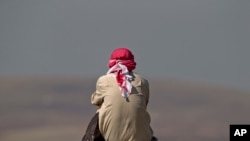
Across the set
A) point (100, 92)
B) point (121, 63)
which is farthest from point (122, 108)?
point (121, 63)

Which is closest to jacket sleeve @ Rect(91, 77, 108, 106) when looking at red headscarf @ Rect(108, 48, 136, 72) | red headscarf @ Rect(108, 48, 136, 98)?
red headscarf @ Rect(108, 48, 136, 98)

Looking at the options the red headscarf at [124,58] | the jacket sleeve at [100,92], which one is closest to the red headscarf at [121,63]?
the red headscarf at [124,58]

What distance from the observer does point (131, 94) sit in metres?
7.16

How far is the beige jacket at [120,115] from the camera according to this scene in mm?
7109

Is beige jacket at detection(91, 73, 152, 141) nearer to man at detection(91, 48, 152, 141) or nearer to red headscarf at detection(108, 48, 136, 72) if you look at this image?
man at detection(91, 48, 152, 141)

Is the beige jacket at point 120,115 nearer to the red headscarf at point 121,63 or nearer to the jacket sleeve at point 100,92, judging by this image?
the jacket sleeve at point 100,92

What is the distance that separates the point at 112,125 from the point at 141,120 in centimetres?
31

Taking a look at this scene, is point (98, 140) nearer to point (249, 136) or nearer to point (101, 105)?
point (101, 105)

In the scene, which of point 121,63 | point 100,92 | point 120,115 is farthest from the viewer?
point 121,63

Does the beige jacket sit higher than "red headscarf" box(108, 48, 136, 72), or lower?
lower

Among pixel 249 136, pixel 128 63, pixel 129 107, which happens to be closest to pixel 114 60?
pixel 128 63

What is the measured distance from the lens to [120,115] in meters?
7.12

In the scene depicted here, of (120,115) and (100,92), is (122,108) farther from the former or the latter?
(100,92)

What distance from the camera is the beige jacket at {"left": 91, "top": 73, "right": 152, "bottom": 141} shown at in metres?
7.11
